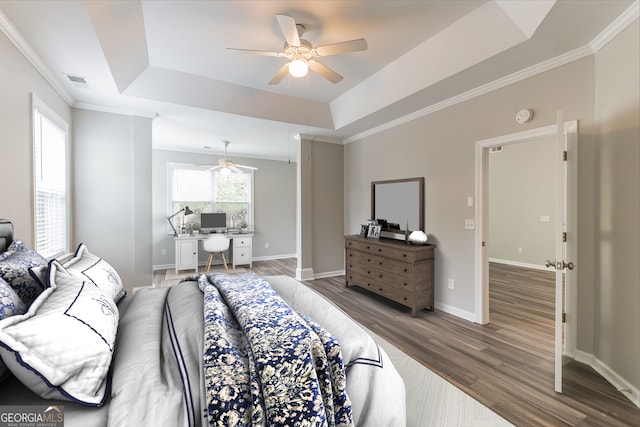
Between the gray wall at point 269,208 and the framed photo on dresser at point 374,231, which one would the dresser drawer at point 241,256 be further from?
the framed photo on dresser at point 374,231

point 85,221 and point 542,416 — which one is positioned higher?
point 85,221

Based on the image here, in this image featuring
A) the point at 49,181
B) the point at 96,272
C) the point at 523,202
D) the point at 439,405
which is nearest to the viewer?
the point at 96,272

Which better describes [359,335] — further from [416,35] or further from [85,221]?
[85,221]

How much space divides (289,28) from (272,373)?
2413 mm

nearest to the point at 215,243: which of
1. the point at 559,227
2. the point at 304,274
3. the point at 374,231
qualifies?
the point at 304,274

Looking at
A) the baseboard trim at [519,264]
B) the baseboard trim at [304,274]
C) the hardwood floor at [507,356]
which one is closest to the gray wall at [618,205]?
the hardwood floor at [507,356]

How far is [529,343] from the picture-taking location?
8.80 feet

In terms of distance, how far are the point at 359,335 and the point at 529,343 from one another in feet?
7.69

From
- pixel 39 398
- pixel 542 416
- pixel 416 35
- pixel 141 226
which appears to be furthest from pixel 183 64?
pixel 542 416

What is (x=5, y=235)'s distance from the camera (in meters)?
1.75

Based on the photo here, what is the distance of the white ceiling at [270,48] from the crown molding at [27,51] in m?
0.01

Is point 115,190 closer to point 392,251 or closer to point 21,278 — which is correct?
point 21,278

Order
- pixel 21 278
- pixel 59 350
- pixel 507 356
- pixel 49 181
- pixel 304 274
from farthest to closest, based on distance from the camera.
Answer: pixel 304 274, pixel 49 181, pixel 507 356, pixel 21 278, pixel 59 350

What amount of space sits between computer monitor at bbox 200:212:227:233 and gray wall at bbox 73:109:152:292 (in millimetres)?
2294
